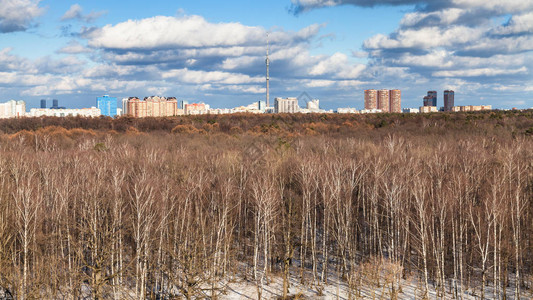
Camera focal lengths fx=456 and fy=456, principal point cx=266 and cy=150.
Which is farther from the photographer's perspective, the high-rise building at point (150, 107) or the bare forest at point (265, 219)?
the high-rise building at point (150, 107)

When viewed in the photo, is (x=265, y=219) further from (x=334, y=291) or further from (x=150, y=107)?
(x=150, y=107)

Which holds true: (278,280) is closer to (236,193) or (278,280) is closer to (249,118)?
(236,193)

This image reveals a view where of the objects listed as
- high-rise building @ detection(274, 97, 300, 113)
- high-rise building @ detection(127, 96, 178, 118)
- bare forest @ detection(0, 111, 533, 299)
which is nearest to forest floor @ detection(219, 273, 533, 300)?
bare forest @ detection(0, 111, 533, 299)

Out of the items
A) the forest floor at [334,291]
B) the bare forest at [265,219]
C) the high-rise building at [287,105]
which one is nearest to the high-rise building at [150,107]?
the high-rise building at [287,105]

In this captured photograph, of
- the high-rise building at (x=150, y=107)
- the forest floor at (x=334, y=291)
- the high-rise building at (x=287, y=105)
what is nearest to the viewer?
the forest floor at (x=334, y=291)

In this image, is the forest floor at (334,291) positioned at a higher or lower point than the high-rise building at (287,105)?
lower

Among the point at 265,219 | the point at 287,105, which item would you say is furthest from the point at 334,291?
the point at 287,105

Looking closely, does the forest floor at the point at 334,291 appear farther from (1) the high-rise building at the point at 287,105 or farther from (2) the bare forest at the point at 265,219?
(1) the high-rise building at the point at 287,105
